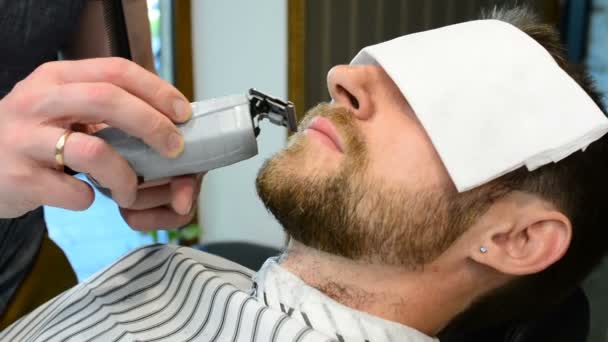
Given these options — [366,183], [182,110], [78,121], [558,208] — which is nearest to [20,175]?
[78,121]

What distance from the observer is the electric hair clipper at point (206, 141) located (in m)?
0.78

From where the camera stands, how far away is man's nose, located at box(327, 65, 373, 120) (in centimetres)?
89

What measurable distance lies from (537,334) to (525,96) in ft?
1.10

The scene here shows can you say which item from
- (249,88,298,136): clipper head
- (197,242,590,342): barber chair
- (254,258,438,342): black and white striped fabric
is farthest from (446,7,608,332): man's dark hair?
(249,88,298,136): clipper head

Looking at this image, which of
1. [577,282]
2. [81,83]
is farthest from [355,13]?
[81,83]

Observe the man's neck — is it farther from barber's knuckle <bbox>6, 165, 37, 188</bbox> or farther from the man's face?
barber's knuckle <bbox>6, 165, 37, 188</bbox>

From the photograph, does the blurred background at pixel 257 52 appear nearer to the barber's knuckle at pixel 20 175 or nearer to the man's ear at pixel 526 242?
the man's ear at pixel 526 242

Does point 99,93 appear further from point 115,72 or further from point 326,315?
point 326,315

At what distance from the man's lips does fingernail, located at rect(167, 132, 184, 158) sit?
0.66 ft

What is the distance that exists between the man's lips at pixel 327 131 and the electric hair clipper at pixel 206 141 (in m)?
0.11

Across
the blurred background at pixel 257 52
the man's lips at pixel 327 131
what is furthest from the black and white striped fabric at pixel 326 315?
the blurred background at pixel 257 52

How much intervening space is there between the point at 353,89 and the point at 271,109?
0.12 m

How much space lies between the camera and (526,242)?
922 millimetres

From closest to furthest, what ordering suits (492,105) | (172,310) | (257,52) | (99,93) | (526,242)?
(99,93) → (492,105) → (526,242) → (172,310) → (257,52)
